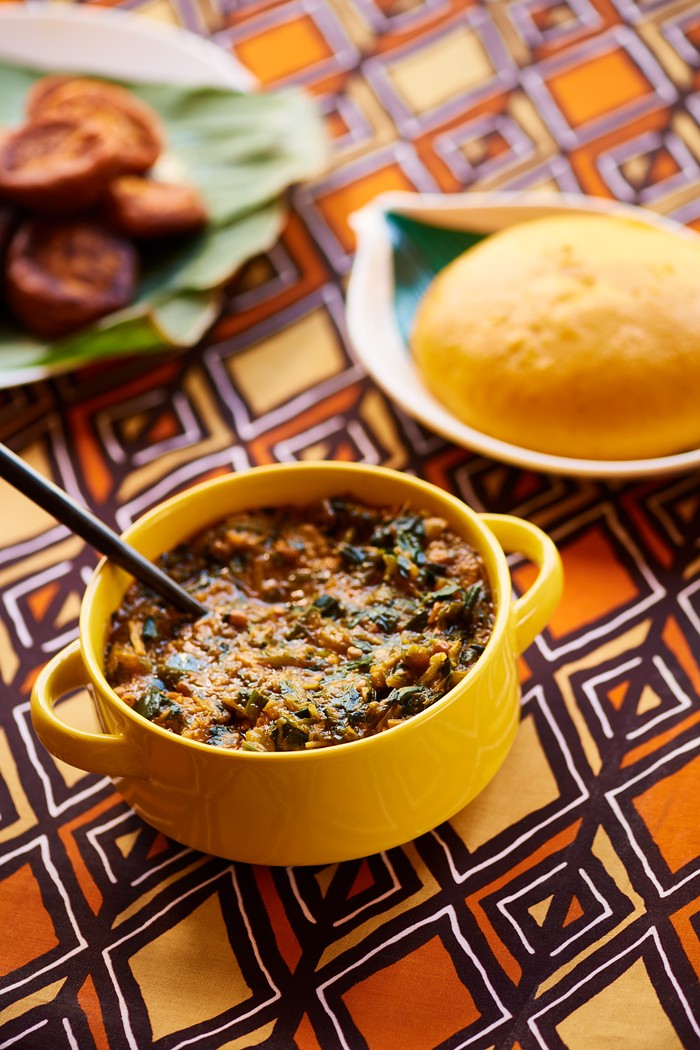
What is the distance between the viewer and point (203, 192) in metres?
1.83

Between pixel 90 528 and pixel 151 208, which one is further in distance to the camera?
pixel 151 208

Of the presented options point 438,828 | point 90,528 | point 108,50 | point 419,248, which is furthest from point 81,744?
point 108,50

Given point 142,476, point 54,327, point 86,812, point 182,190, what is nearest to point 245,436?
point 142,476

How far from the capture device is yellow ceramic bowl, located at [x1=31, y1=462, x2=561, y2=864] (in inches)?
35.1

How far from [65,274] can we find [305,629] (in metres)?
0.83

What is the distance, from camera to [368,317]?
1.56 m

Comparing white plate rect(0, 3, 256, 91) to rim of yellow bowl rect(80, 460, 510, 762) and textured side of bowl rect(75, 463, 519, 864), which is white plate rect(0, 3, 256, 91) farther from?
textured side of bowl rect(75, 463, 519, 864)

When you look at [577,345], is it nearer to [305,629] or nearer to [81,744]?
[305,629]

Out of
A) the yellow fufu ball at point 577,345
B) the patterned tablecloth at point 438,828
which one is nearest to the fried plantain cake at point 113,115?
the patterned tablecloth at point 438,828

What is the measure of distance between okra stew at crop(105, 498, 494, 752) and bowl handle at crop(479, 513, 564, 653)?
0.04m

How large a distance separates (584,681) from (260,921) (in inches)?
18.0

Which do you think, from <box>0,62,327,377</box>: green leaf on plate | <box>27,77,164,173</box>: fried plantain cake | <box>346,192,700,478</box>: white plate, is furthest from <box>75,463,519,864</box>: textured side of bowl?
<box>27,77,164,173</box>: fried plantain cake

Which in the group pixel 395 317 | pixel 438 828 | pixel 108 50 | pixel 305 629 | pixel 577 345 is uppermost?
pixel 108 50

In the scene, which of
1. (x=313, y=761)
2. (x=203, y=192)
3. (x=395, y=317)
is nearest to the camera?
(x=313, y=761)
